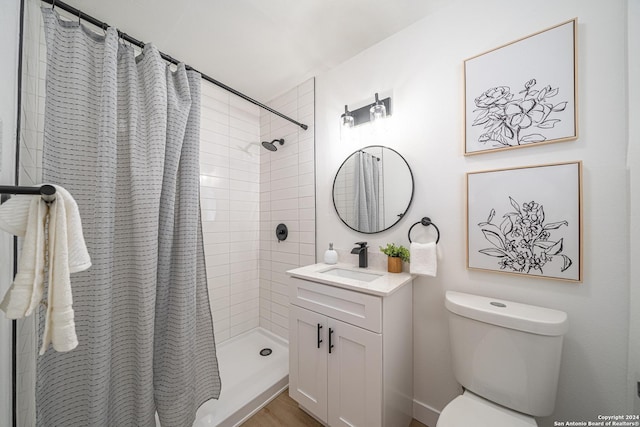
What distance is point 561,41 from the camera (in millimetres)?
977

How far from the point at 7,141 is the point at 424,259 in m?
1.78

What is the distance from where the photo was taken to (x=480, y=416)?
0.89m

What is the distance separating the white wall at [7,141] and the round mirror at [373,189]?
1532 mm

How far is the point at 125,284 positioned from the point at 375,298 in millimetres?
1154

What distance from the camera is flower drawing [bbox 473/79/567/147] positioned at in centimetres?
101

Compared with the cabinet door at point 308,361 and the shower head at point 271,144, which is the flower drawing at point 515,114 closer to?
the cabinet door at point 308,361

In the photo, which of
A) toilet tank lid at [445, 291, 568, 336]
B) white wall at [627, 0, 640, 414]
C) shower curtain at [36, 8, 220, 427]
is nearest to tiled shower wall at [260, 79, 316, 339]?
shower curtain at [36, 8, 220, 427]

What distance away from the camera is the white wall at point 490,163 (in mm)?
894

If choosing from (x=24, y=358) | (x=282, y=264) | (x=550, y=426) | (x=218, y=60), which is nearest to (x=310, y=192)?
(x=282, y=264)

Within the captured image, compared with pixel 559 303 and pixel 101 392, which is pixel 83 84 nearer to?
pixel 101 392

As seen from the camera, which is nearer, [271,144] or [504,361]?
A: [504,361]

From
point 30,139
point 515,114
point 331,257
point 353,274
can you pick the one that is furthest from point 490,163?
point 30,139

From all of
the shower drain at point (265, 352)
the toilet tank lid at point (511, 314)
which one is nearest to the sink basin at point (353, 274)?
the toilet tank lid at point (511, 314)

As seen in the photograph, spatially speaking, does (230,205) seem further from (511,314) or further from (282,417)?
(511,314)
